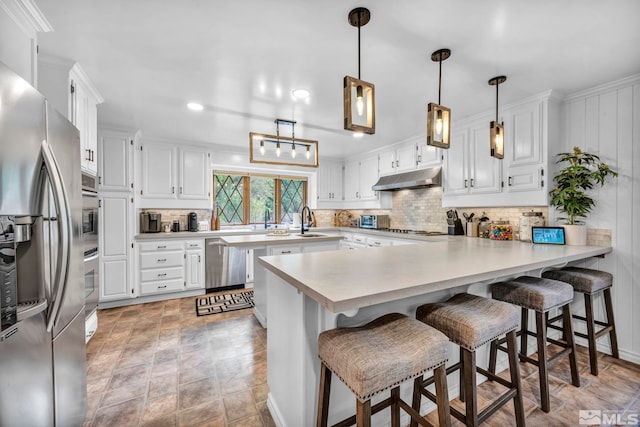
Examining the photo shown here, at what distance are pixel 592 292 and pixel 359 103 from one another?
2.22 meters

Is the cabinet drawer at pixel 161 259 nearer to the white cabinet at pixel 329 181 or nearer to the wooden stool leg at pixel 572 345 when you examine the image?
the white cabinet at pixel 329 181

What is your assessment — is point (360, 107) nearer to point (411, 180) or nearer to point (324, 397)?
point (324, 397)

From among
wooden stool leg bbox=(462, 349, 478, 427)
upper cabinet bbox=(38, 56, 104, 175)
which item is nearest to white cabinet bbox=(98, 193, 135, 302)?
upper cabinet bbox=(38, 56, 104, 175)

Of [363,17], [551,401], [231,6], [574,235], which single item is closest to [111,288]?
[231,6]

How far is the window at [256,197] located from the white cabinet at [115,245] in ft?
5.01

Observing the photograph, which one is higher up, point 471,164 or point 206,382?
point 471,164

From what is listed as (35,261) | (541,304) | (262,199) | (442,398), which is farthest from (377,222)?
(35,261)

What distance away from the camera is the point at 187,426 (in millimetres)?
1571

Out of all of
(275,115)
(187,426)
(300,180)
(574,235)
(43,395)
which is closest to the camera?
(43,395)

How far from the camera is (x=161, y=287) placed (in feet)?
12.3

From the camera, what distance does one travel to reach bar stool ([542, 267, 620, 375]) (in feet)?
6.68

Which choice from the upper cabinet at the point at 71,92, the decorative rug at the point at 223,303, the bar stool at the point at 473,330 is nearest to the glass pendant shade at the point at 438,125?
the bar stool at the point at 473,330

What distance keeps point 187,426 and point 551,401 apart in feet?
7.45

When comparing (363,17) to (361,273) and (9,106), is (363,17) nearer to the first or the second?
(361,273)
